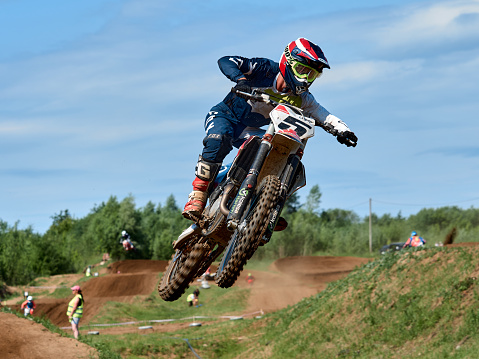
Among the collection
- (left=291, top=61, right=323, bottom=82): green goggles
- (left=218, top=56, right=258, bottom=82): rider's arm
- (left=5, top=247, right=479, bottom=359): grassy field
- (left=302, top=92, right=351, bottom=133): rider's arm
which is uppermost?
(left=218, top=56, right=258, bottom=82): rider's arm

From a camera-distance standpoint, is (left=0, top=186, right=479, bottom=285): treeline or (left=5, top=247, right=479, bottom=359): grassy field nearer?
(left=5, top=247, right=479, bottom=359): grassy field

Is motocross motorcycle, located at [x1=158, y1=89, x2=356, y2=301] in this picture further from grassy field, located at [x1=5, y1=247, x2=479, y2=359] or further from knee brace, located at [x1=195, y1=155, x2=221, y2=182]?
grassy field, located at [x1=5, y1=247, x2=479, y2=359]

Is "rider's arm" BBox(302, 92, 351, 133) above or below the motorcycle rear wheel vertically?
above

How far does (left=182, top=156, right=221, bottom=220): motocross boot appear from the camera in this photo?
7.99 m

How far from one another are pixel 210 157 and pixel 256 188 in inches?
38.7

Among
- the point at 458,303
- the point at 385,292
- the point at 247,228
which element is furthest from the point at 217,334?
the point at 247,228

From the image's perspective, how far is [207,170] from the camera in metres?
8.03

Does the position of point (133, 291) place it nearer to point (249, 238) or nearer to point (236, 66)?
point (236, 66)

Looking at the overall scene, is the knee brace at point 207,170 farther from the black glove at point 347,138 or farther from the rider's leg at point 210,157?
the black glove at point 347,138

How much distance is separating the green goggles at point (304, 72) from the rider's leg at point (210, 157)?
1205 millimetres

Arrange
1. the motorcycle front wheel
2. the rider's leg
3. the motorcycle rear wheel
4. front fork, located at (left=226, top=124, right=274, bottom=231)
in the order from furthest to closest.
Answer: the motorcycle front wheel
the rider's leg
front fork, located at (left=226, top=124, right=274, bottom=231)
the motorcycle rear wheel

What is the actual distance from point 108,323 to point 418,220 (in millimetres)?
75386

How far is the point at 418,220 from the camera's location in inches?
3912

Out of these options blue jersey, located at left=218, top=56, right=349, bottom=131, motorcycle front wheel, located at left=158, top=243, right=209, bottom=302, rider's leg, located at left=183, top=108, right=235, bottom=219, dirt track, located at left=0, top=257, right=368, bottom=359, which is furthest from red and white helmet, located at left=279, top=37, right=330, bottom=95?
dirt track, located at left=0, top=257, right=368, bottom=359
